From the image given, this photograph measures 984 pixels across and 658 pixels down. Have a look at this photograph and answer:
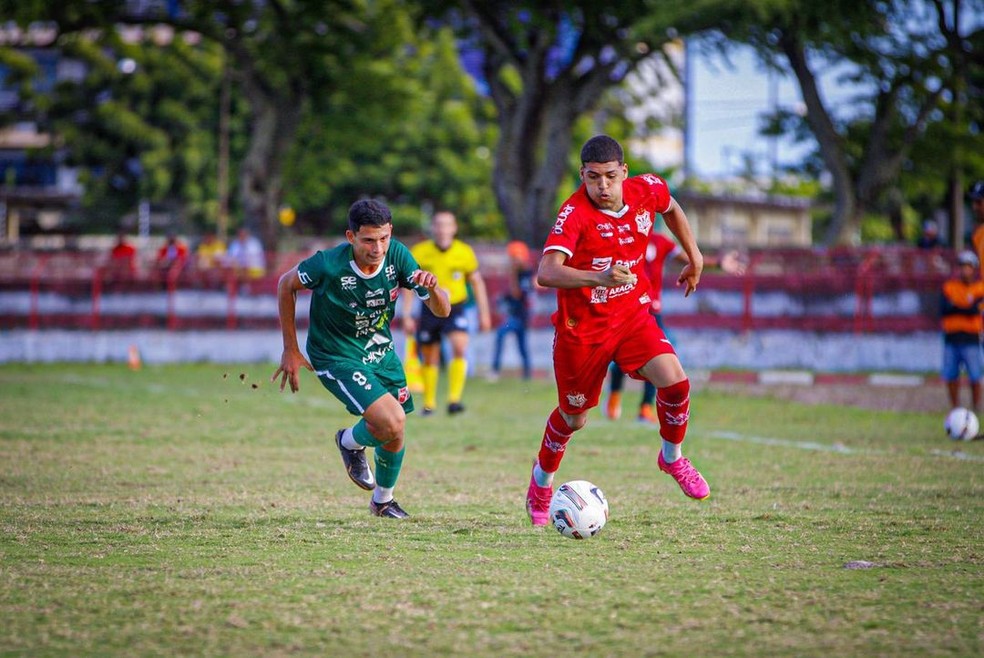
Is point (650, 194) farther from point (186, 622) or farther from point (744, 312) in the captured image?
point (744, 312)

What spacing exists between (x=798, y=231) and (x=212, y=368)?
132 ft

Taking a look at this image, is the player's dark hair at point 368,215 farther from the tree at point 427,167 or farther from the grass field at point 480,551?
the tree at point 427,167

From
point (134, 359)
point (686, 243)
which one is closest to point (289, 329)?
point (686, 243)

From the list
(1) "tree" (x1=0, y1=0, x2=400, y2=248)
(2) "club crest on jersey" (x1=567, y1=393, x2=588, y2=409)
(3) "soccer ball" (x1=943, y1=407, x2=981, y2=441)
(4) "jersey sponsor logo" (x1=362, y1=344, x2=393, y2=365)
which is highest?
(1) "tree" (x1=0, y1=0, x2=400, y2=248)

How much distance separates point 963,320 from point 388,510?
8069 mm

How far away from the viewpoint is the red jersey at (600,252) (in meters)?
7.45

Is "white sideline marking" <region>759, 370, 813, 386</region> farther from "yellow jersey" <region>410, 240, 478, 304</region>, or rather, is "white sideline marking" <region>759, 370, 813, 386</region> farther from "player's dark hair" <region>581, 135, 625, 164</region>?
"player's dark hair" <region>581, 135, 625, 164</region>

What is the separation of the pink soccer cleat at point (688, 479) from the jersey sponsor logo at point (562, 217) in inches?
58.1

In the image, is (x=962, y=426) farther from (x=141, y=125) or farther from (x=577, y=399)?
(x=141, y=125)

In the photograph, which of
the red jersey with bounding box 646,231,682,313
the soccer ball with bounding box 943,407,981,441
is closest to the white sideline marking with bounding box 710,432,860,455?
the soccer ball with bounding box 943,407,981,441

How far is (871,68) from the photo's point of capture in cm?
2744

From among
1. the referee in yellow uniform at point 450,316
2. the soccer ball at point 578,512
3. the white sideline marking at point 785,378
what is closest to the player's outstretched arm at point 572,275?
the soccer ball at point 578,512

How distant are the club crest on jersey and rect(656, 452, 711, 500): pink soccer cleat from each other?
0.58 metres

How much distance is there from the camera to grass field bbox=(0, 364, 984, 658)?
4.98 m
